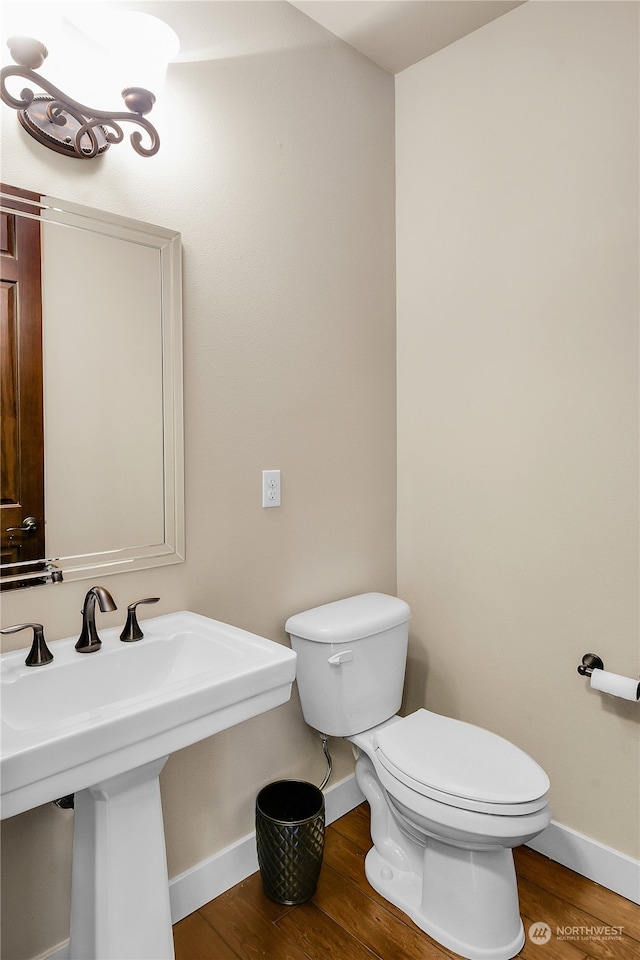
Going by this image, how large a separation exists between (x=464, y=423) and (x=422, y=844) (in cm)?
124

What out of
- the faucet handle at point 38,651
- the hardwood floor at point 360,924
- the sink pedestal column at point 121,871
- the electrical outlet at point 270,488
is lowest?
the hardwood floor at point 360,924

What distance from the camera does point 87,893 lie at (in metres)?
1.19

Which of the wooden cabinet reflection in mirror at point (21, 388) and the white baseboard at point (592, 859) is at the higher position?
the wooden cabinet reflection in mirror at point (21, 388)

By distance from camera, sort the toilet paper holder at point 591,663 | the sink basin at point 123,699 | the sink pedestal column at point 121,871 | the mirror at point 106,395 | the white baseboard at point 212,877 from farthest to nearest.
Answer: the toilet paper holder at point 591,663
the white baseboard at point 212,877
the mirror at point 106,395
the sink pedestal column at point 121,871
the sink basin at point 123,699

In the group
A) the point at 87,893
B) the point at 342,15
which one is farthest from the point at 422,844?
the point at 342,15

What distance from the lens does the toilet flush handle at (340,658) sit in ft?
5.73

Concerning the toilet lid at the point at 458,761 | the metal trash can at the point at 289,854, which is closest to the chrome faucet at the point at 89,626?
the metal trash can at the point at 289,854

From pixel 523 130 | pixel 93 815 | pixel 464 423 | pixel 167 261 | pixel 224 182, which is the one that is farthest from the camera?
pixel 464 423

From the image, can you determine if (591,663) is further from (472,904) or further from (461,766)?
(472,904)

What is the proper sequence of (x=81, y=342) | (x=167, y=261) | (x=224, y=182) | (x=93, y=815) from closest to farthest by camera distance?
(x=93, y=815)
(x=81, y=342)
(x=167, y=261)
(x=224, y=182)

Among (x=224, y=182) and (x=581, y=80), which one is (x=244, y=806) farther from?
(x=581, y=80)

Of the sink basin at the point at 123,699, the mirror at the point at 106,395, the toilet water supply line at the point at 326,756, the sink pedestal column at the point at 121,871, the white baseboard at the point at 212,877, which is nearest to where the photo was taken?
the sink basin at the point at 123,699

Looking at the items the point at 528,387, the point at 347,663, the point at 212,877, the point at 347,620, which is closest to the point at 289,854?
the point at 212,877

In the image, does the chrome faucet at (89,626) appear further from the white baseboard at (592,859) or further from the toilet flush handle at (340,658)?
the white baseboard at (592,859)
